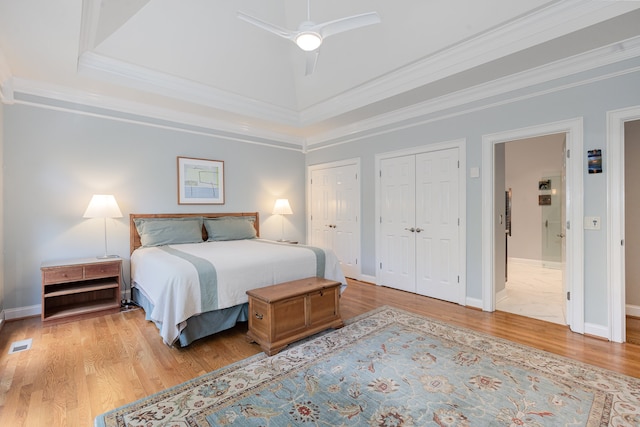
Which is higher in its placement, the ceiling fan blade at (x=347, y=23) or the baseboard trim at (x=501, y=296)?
the ceiling fan blade at (x=347, y=23)

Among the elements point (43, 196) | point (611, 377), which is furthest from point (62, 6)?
point (611, 377)

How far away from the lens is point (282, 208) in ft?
17.3

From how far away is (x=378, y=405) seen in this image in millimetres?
1839

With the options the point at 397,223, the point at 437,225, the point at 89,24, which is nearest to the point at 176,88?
the point at 89,24

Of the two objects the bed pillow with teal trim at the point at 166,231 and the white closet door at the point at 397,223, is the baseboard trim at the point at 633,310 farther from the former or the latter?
the bed pillow with teal trim at the point at 166,231

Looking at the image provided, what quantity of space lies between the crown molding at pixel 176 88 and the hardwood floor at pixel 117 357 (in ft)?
8.81

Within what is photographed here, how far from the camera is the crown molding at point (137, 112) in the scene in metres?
3.43

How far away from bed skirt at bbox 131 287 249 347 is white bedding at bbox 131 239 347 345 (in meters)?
0.12

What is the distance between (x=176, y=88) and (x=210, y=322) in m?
2.90

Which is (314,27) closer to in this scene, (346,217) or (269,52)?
(269,52)

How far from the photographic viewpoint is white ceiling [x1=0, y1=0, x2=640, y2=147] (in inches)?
98.6

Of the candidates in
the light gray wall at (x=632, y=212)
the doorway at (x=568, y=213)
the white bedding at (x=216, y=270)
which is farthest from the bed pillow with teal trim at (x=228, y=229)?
the light gray wall at (x=632, y=212)

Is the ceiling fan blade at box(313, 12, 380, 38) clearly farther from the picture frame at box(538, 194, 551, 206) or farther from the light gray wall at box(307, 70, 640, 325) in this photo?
the picture frame at box(538, 194, 551, 206)

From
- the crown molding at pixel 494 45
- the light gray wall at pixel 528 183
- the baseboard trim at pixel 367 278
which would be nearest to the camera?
the crown molding at pixel 494 45
